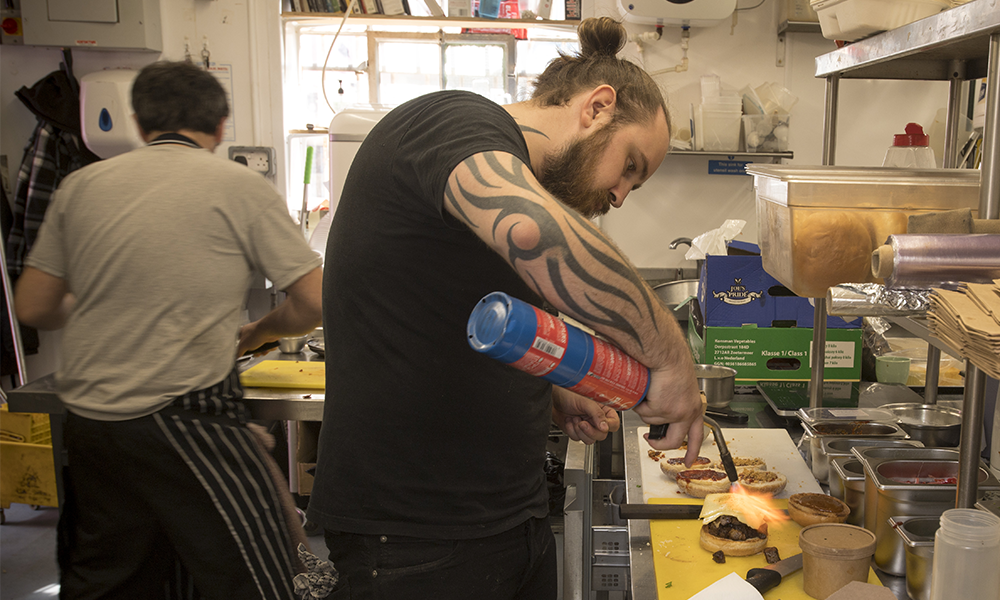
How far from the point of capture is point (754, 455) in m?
1.85

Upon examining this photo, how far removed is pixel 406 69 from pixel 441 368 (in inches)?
146

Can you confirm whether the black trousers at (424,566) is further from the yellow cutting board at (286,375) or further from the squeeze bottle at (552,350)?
the yellow cutting board at (286,375)

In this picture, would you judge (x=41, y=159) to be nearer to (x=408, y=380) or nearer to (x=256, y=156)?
(x=256, y=156)

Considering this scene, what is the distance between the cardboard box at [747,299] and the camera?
2.37 meters

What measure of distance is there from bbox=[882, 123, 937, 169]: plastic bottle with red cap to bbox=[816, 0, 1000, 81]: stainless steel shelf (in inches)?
5.6

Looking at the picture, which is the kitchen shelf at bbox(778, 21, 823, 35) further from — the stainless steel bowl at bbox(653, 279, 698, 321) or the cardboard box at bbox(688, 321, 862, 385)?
the cardboard box at bbox(688, 321, 862, 385)

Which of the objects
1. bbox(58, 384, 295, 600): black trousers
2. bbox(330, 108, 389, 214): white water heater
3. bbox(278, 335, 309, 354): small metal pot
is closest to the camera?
bbox(58, 384, 295, 600): black trousers

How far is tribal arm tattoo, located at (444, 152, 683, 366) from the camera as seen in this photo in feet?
2.62

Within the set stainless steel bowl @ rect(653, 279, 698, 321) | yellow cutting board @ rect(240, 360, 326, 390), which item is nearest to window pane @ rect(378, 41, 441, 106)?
stainless steel bowl @ rect(653, 279, 698, 321)

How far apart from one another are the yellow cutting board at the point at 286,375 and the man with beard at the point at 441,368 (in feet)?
3.64

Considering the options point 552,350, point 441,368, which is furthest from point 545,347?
point 441,368

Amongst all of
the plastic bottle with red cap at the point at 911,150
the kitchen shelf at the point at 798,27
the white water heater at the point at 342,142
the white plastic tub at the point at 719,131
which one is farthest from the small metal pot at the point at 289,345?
the kitchen shelf at the point at 798,27

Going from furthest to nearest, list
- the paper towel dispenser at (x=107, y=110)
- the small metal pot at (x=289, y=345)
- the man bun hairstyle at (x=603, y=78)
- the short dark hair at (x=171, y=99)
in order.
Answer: the paper towel dispenser at (x=107, y=110) < the small metal pot at (x=289, y=345) < the short dark hair at (x=171, y=99) < the man bun hairstyle at (x=603, y=78)

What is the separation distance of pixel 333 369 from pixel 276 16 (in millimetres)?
3603
